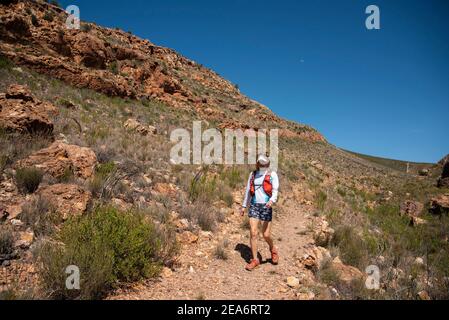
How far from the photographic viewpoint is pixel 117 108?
1530cm

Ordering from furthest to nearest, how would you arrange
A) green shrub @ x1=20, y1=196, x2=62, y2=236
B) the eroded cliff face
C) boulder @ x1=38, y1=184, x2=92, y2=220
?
1. the eroded cliff face
2. boulder @ x1=38, y1=184, x2=92, y2=220
3. green shrub @ x1=20, y1=196, x2=62, y2=236

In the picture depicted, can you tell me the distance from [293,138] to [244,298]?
113 ft

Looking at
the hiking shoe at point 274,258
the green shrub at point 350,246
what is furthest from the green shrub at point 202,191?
the green shrub at point 350,246

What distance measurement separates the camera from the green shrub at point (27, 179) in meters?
4.92

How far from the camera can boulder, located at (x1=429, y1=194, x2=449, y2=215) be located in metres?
11.6

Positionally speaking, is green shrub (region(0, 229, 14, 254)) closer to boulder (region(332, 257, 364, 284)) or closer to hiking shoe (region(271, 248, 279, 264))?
hiking shoe (region(271, 248, 279, 264))

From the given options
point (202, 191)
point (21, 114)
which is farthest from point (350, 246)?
point (21, 114)

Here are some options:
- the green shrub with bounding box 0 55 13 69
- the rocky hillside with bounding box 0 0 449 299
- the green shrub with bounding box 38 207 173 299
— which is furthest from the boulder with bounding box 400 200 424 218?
the green shrub with bounding box 0 55 13 69

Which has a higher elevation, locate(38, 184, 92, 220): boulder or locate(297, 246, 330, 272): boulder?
Answer: locate(38, 184, 92, 220): boulder

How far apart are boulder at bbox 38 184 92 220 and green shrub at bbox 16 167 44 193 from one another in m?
0.22

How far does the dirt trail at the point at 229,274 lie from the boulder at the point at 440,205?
8.44 meters

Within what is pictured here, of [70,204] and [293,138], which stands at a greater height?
[293,138]
